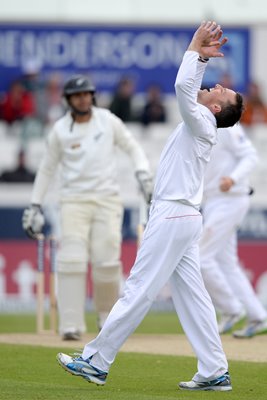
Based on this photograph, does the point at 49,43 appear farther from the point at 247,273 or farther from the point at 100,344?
the point at 100,344

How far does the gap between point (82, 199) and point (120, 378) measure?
3.29 metres

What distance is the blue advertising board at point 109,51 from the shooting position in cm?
2345

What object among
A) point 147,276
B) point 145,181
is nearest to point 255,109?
point 145,181

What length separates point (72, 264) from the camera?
1194 cm

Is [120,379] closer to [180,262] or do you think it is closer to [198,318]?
[198,318]

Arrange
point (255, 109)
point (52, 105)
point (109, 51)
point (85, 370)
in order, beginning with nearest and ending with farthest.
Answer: point (85, 370), point (52, 105), point (255, 109), point (109, 51)

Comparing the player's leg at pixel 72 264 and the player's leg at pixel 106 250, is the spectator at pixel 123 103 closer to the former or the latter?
the player's leg at pixel 106 250

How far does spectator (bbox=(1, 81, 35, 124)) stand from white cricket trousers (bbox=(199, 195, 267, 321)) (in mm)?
10062

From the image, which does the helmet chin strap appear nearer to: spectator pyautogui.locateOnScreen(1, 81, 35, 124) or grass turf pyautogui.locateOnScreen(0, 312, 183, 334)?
grass turf pyautogui.locateOnScreen(0, 312, 183, 334)

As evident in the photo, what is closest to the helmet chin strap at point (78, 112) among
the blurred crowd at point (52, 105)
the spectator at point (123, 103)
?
the blurred crowd at point (52, 105)

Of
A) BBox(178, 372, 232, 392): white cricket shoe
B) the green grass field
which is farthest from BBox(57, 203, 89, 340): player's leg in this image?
BBox(178, 372, 232, 392): white cricket shoe

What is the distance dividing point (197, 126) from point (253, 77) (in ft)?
53.0

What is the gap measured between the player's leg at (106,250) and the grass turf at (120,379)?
144cm

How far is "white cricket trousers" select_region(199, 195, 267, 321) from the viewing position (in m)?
12.4
